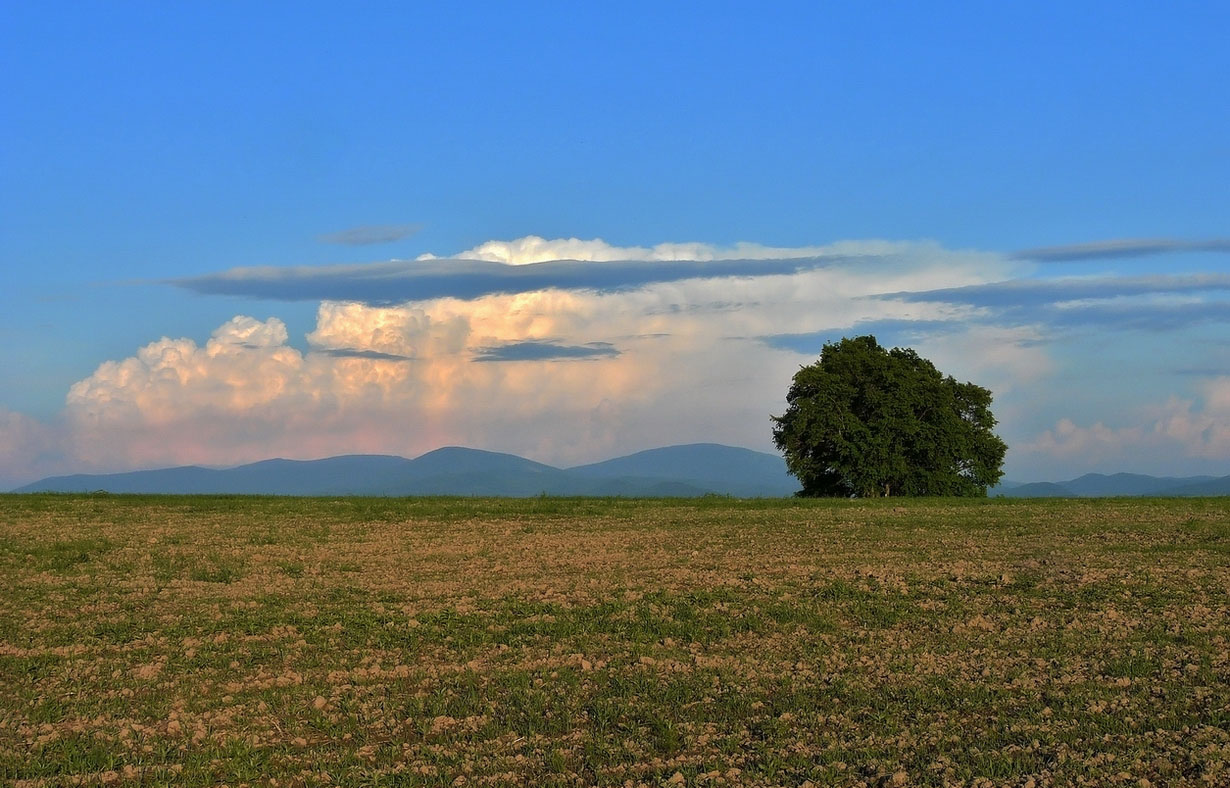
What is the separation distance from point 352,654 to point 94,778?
564cm

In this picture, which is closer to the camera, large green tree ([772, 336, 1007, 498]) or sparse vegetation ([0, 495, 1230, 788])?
sparse vegetation ([0, 495, 1230, 788])

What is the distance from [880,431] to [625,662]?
47666 mm

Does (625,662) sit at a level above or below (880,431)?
below

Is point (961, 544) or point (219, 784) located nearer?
point (219, 784)

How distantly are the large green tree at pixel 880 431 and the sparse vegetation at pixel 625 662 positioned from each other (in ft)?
98.6

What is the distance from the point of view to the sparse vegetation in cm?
1152

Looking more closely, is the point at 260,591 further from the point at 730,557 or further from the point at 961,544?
the point at 961,544

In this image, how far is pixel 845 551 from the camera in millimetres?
27953

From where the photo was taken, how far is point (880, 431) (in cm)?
6097

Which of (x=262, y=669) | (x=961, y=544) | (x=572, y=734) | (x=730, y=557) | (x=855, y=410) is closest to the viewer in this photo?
(x=572, y=734)

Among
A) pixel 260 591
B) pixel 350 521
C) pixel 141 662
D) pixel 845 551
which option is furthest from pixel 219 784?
pixel 350 521

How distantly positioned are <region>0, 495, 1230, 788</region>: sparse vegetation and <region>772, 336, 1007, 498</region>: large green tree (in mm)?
30057

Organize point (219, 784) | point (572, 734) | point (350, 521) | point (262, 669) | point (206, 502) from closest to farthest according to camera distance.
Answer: point (219, 784) < point (572, 734) < point (262, 669) < point (350, 521) < point (206, 502)

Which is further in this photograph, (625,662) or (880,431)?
(880,431)
